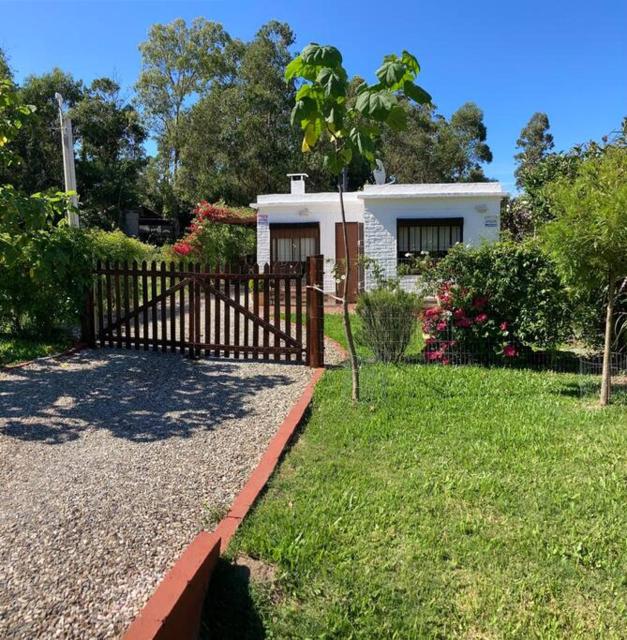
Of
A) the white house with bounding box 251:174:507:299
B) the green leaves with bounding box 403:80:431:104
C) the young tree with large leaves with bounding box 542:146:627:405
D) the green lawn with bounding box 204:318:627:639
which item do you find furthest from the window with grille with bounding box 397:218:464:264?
the green leaves with bounding box 403:80:431:104

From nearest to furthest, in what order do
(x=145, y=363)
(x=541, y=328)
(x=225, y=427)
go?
(x=225, y=427) < (x=541, y=328) < (x=145, y=363)

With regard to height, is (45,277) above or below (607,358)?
above

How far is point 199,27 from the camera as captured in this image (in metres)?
33.6

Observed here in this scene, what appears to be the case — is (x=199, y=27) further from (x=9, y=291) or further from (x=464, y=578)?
(x=464, y=578)

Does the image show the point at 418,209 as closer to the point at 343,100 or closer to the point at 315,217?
the point at 315,217

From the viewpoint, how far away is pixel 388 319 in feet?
24.3

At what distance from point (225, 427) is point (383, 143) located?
2973 cm

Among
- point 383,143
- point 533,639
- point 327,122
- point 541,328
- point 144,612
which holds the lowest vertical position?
point 533,639

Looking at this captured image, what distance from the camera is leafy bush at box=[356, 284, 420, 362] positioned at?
740cm

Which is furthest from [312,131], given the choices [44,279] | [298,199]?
[298,199]

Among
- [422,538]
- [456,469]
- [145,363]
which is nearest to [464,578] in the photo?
[422,538]

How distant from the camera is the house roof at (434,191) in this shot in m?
14.0

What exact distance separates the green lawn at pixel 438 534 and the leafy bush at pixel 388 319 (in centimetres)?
226

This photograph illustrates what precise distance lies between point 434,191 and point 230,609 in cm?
1302
